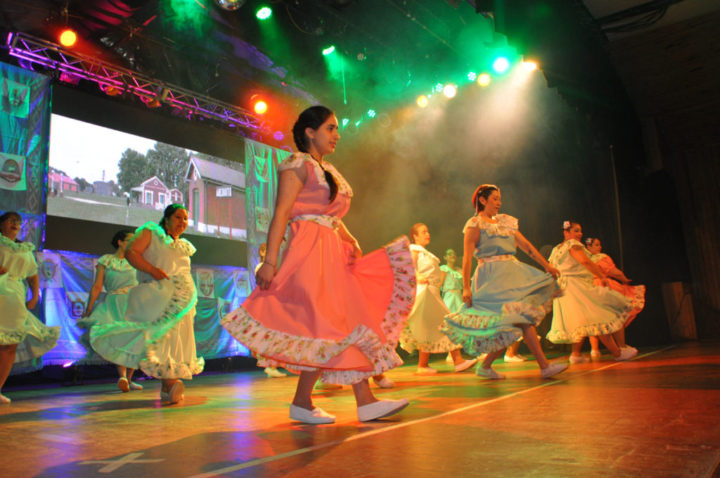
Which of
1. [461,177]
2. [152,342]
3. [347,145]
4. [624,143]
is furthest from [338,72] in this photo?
[152,342]

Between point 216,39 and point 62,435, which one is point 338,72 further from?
point 62,435

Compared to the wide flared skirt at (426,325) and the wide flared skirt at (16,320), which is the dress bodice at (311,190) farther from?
the wide flared skirt at (426,325)

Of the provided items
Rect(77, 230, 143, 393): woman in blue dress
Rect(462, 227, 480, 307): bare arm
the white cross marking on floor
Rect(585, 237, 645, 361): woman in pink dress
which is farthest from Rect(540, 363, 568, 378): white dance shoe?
Rect(77, 230, 143, 393): woman in blue dress

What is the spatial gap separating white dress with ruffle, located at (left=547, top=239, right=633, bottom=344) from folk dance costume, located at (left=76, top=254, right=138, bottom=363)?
523cm

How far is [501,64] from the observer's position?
9484 mm

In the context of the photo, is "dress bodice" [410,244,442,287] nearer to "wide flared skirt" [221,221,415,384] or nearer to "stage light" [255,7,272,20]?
"stage light" [255,7,272,20]

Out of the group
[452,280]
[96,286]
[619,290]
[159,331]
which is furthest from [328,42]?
[159,331]

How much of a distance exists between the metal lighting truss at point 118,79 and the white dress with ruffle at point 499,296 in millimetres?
5454

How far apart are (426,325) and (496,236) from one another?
2.09m

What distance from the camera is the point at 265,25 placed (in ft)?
26.1

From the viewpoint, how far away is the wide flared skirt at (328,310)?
269 centimetres

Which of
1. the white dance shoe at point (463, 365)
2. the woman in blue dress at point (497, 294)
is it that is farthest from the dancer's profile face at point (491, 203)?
the white dance shoe at point (463, 365)

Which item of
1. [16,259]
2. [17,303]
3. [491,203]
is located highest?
[491,203]

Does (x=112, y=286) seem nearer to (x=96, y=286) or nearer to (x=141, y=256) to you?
(x=96, y=286)
